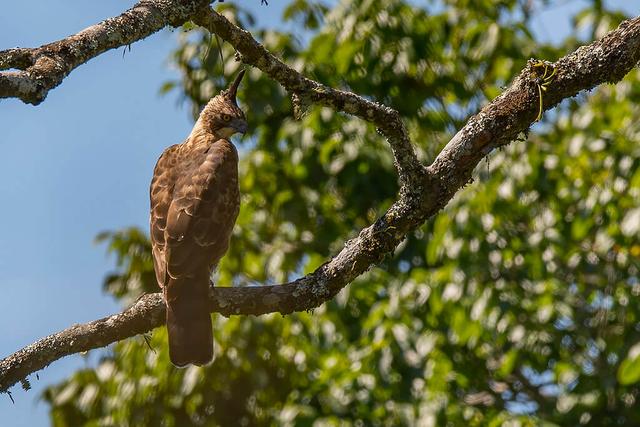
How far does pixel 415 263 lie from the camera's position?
28.2 feet

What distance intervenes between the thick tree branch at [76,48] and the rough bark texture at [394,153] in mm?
172

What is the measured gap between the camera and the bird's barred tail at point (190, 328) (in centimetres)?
530

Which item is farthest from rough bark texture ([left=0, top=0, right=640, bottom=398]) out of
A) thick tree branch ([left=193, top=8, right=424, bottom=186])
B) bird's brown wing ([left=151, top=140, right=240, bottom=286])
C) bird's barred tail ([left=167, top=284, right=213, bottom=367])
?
bird's brown wing ([left=151, top=140, right=240, bottom=286])

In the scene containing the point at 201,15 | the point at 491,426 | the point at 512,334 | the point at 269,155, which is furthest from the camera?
the point at 269,155

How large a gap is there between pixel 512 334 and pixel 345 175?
1.80 m

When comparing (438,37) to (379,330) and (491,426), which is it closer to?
(379,330)

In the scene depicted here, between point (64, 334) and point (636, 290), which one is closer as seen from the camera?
point (64, 334)

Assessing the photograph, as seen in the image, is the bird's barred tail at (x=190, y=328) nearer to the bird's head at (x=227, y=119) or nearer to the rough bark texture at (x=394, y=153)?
the rough bark texture at (x=394, y=153)

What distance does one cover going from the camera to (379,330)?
734cm

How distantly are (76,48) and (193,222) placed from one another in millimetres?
2252

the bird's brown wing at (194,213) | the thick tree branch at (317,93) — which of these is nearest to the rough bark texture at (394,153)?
the thick tree branch at (317,93)

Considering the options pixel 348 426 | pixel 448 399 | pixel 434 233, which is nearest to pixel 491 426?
pixel 448 399

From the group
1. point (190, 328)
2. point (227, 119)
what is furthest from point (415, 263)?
point (190, 328)

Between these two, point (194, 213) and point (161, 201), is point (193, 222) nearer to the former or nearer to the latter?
point (194, 213)
